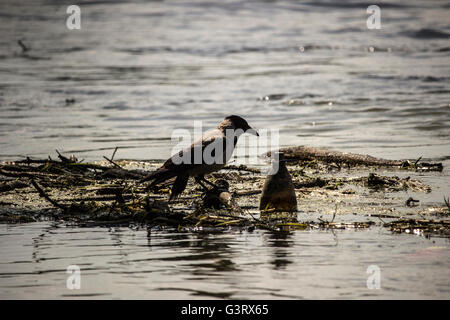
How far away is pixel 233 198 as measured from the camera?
281 inches

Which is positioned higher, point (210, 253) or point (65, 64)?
point (65, 64)

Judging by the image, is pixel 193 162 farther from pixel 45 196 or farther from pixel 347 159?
pixel 347 159

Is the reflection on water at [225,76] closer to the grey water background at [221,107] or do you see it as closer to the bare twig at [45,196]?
the grey water background at [221,107]

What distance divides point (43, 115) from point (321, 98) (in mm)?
5806

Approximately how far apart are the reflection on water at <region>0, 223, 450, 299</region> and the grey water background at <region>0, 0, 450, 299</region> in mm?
16

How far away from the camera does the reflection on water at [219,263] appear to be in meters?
4.79

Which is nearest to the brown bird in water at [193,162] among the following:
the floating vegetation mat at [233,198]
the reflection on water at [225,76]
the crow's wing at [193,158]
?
the crow's wing at [193,158]

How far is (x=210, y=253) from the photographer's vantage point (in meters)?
5.68

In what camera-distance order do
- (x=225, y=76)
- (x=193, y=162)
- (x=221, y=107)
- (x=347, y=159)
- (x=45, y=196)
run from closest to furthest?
(x=45, y=196)
(x=193, y=162)
(x=347, y=159)
(x=221, y=107)
(x=225, y=76)

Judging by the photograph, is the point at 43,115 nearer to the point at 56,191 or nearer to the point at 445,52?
the point at 56,191

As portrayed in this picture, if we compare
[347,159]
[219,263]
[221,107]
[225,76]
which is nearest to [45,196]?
[219,263]

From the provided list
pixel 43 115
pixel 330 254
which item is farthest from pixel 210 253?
pixel 43 115

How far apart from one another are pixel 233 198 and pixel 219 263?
1.75 meters

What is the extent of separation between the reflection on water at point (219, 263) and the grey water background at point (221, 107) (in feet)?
0.05
